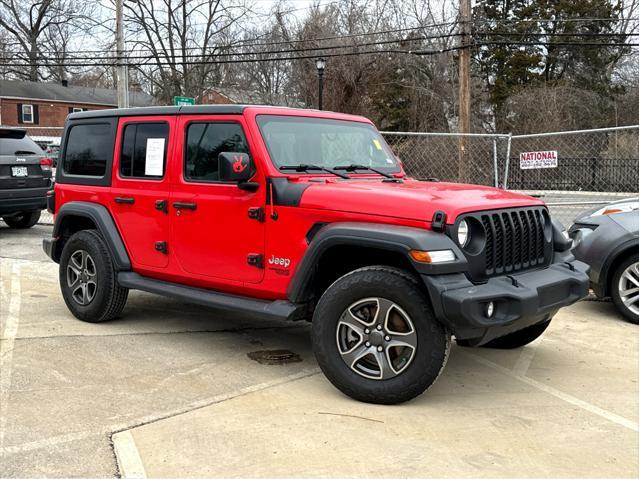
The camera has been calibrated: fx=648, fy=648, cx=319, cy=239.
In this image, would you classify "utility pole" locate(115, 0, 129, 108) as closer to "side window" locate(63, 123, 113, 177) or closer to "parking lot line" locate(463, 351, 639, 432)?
"side window" locate(63, 123, 113, 177)

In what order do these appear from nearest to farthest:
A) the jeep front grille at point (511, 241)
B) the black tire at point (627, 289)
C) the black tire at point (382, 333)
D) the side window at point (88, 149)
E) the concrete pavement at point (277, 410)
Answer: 1. the concrete pavement at point (277, 410)
2. the black tire at point (382, 333)
3. the jeep front grille at point (511, 241)
4. the side window at point (88, 149)
5. the black tire at point (627, 289)

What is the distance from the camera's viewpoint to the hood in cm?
387

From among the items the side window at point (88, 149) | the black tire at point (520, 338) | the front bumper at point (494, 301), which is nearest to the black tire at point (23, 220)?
the side window at point (88, 149)

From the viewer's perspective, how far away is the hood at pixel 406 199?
3865mm

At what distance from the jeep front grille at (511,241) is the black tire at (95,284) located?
3.28 metres

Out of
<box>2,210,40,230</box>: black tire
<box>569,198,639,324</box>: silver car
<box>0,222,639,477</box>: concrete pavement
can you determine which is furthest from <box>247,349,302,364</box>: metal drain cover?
<box>2,210,40,230</box>: black tire

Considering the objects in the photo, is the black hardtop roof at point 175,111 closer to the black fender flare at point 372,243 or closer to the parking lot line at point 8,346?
the black fender flare at point 372,243

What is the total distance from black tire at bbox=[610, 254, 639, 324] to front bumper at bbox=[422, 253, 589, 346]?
85.7 inches

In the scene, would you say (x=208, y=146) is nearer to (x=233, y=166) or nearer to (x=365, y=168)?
(x=233, y=166)

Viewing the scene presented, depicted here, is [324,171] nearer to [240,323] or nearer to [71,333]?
[240,323]

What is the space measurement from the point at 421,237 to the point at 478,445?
3.85 ft

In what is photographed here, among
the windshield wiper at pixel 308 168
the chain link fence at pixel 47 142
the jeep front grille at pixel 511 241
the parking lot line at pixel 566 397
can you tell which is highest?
the chain link fence at pixel 47 142

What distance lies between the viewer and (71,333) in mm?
5559

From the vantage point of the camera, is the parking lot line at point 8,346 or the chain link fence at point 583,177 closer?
the parking lot line at point 8,346
